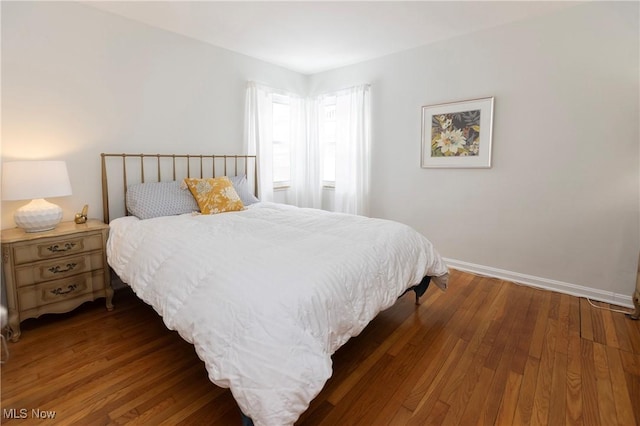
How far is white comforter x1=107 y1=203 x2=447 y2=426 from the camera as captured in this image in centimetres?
121

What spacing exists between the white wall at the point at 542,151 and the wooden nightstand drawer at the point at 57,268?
10.3 ft

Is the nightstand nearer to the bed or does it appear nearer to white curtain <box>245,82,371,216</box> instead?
the bed

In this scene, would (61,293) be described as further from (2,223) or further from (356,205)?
(356,205)

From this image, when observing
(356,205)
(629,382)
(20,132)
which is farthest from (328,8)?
(629,382)

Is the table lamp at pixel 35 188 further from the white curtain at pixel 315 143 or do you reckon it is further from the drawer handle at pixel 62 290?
the white curtain at pixel 315 143

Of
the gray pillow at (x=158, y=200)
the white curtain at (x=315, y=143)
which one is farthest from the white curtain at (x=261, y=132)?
the gray pillow at (x=158, y=200)

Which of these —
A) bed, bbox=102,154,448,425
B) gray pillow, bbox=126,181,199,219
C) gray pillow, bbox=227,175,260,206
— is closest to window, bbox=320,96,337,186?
gray pillow, bbox=227,175,260,206

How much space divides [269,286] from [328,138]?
334 cm

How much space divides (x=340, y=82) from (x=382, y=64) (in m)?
Answer: 0.62

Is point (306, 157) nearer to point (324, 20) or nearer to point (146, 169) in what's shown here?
point (324, 20)

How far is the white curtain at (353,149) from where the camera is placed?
395cm

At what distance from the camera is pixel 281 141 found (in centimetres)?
430

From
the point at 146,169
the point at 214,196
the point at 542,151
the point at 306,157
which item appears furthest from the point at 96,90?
the point at 542,151

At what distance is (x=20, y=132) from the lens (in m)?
2.34
